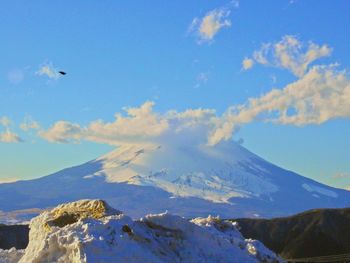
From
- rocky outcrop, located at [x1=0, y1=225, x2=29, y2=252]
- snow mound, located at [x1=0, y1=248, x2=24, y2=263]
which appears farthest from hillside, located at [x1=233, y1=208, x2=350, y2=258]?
snow mound, located at [x1=0, y1=248, x2=24, y2=263]

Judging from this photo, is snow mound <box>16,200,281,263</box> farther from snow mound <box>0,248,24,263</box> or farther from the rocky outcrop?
the rocky outcrop

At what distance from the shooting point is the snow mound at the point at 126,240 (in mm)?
15742

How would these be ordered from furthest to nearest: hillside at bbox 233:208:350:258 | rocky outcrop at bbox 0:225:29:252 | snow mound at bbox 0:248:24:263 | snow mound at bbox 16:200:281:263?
rocky outcrop at bbox 0:225:29:252 → hillside at bbox 233:208:350:258 → snow mound at bbox 0:248:24:263 → snow mound at bbox 16:200:281:263

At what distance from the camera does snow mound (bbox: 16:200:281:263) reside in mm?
15742

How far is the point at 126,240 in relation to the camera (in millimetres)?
16281

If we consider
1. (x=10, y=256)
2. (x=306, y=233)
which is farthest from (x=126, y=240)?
(x=306, y=233)

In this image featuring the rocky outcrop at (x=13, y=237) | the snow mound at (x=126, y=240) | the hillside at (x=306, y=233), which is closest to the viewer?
the snow mound at (x=126, y=240)

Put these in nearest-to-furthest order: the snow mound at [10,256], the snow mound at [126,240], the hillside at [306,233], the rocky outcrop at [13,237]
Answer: the snow mound at [126,240] → the snow mound at [10,256] → the hillside at [306,233] → the rocky outcrop at [13,237]

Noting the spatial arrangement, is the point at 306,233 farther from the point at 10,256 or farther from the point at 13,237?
the point at 10,256

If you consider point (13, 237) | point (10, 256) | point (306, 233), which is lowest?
point (10, 256)

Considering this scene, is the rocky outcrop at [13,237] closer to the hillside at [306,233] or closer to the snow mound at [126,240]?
the hillside at [306,233]

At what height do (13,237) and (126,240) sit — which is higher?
(13,237)

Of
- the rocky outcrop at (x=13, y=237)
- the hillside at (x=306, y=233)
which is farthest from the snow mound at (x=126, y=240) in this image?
the rocky outcrop at (x=13, y=237)

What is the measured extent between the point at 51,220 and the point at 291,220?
10424cm
